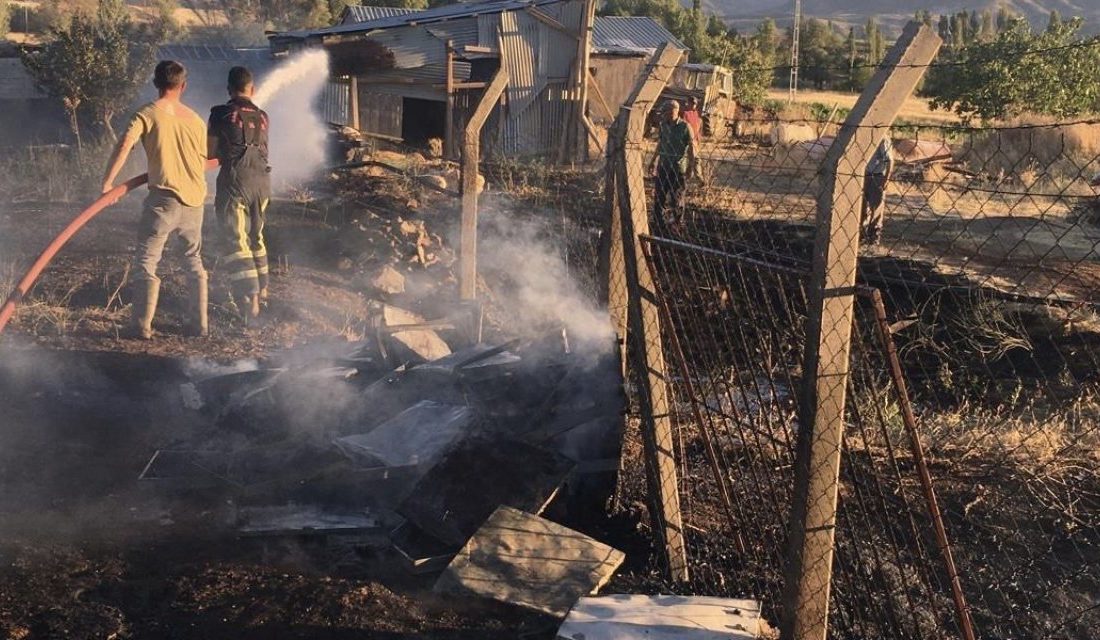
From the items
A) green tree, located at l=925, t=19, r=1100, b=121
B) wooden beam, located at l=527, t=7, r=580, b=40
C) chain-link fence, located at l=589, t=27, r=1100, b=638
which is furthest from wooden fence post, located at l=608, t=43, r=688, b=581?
green tree, located at l=925, t=19, r=1100, b=121

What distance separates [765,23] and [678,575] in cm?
3513

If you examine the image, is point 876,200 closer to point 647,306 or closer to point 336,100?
point 647,306

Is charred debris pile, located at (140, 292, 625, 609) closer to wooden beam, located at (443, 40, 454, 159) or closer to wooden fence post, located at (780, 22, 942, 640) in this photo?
wooden fence post, located at (780, 22, 942, 640)

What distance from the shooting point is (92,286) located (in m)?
7.30

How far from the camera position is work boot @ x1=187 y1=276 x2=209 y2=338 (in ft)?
21.3

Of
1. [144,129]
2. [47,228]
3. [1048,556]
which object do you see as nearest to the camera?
[1048,556]

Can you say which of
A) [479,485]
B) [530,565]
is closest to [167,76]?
[479,485]

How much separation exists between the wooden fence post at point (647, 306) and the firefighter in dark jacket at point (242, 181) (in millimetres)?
3724

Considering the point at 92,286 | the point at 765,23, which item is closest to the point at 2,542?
the point at 92,286

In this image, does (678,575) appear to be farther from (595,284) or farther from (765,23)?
(765,23)

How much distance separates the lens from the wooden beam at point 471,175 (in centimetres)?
613

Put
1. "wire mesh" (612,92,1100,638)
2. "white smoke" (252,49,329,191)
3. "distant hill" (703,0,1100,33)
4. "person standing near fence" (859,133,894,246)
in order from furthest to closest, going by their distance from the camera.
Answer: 1. "distant hill" (703,0,1100,33)
2. "white smoke" (252,49,329,191)
3. "person standing near fence" (859,133,894,246)
4. "wire mesh" (612,92,1100,638)

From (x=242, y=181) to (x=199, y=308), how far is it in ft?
3.21

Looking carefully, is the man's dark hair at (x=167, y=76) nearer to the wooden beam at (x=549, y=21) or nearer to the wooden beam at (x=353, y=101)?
the wooden beam at (x=353, y=101)
